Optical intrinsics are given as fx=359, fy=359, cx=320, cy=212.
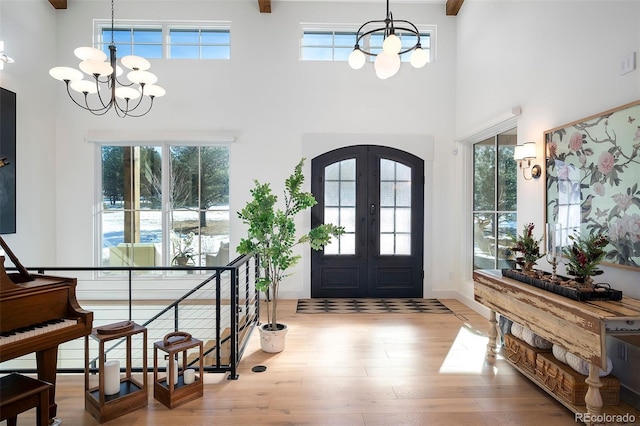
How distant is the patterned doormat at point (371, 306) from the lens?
15.7ft

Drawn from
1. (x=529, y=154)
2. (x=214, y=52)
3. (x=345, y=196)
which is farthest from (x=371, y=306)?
(x=214, y=52)

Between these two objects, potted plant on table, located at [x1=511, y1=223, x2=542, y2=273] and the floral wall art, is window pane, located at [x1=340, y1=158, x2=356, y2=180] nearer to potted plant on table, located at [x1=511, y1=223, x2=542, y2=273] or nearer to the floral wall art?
the floral wall art

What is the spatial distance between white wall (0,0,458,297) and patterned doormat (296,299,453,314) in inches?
14.4

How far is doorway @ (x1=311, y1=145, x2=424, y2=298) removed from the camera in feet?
17.9

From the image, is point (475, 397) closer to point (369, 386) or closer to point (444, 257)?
point (369, 386)

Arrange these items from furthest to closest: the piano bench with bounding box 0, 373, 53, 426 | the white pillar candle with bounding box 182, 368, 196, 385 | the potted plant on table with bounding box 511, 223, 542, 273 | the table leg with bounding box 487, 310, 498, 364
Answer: the table leg with bounding box 487, 310, 498, 364, the potted plant on table with bounding box 511, 223, 542, 273, the white pillar candle with bounding box 182, 368, 196, 385, the piano bench with bounding box 0, 373, 53, 426

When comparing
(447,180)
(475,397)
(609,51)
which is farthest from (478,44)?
(475,397)

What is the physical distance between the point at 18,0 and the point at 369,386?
6.29 m

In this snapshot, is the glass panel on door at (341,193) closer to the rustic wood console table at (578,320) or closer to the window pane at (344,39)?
the window pane at (344,39)

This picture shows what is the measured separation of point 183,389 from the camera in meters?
2.52

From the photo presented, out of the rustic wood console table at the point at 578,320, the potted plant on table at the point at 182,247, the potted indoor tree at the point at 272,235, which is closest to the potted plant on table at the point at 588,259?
the rustic wood console table at the point at 578,320

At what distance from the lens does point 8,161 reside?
4387 millimetres

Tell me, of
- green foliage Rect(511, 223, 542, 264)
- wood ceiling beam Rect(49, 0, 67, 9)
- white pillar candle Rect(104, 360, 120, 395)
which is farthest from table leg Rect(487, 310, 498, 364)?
wood ceiling beam Rect(49, 0, 67, 9)

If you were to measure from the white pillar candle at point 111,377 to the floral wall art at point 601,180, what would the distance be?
11.5ft
